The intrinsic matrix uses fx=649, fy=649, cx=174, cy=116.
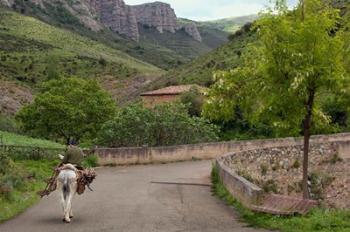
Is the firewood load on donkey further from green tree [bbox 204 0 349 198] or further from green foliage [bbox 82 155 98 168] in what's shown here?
green foliage [bbox 82 155 98 168]

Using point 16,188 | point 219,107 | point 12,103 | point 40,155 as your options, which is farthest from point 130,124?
→ point 12,103

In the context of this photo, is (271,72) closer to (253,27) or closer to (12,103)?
(253,27)

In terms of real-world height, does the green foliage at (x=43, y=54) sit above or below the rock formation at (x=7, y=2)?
below

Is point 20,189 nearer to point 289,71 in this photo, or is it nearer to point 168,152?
point 289,71

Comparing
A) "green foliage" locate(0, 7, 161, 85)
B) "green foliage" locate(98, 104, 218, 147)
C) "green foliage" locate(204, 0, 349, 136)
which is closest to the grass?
"green foliage" locate(98, 104, 218, 147)

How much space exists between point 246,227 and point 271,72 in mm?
4184

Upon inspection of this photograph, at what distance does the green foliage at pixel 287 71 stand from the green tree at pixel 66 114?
145 ft

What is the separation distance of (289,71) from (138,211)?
5.09 meters

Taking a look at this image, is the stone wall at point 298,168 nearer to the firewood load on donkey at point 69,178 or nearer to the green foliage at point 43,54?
the firewood load on donkey at point 69,178

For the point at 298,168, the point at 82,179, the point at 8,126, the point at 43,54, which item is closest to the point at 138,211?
the point at 82,179

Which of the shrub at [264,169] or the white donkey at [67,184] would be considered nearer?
the white donkey at [67,184]

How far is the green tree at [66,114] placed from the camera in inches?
2408

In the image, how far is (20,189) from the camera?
68.3 feet

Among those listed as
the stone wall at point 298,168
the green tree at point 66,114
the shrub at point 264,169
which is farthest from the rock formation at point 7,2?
the shrub at point 264,169
